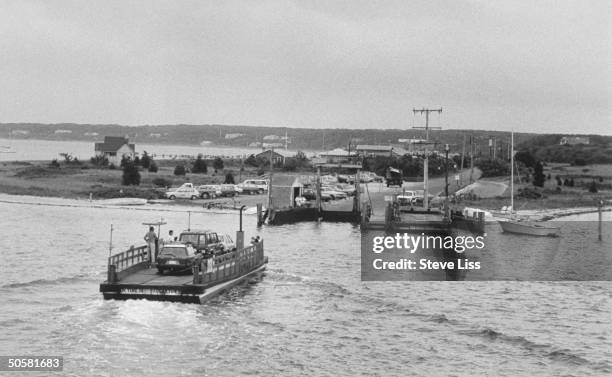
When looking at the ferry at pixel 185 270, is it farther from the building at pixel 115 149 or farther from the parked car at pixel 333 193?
the building at pixel 115 149

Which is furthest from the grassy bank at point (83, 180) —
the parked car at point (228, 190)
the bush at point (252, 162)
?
the bush at point (252, 162)

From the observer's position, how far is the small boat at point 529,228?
6788cm

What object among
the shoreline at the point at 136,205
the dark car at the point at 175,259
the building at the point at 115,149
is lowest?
the shoreline at the point at 136,205

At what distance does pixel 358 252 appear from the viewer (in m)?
57.5

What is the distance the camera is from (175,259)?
35.7 m

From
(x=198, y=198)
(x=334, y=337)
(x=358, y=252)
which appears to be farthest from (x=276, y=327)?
(x=198, y=198)

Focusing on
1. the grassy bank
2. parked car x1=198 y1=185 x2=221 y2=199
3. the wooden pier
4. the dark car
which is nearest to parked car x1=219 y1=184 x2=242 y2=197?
parked car x1=198 y1=185 x2=221 y2=199

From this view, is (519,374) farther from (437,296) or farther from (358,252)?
(358,252)

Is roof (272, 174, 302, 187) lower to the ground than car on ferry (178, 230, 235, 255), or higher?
higher

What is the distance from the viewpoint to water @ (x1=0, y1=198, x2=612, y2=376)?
88.7 feet

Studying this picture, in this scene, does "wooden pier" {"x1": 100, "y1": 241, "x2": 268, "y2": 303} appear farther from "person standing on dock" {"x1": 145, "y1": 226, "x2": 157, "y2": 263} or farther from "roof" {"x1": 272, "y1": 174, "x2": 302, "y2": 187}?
"roof" {"x1": 272, "y1": 174, "x2": 302, "y2": 187}

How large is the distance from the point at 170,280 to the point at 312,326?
235 inches

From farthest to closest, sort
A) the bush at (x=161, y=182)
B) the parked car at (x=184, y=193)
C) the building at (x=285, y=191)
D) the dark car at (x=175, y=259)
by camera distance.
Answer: the bush at (x=161, y=182) < the parked car at (x=184, y=193) < the building at (x=285, y=191) < the dark car at (x=175, y=259)

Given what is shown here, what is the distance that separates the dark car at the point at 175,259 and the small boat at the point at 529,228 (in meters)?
38.5
